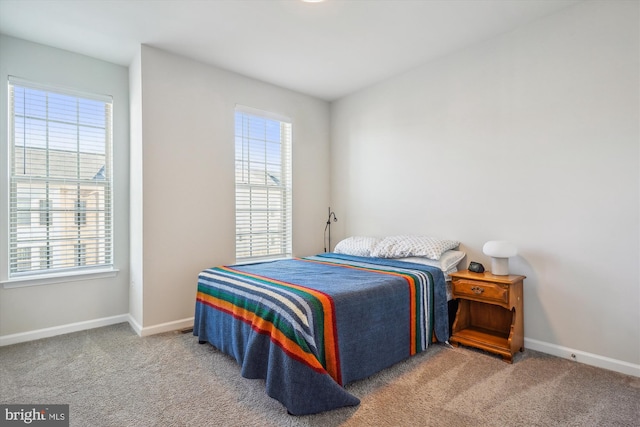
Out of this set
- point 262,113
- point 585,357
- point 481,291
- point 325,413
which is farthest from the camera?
point 262,113

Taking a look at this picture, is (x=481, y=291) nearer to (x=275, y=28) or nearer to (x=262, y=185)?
(x=262, y=185)

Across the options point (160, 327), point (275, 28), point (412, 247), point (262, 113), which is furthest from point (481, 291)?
point (262, 113)

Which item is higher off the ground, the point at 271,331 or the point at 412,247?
the point at 412,247

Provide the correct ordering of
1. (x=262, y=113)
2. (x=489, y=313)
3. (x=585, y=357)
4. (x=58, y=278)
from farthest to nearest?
(x=262, y=113)
(x=58, y=278)
(x=489, y=313)
(x=585, y=357)

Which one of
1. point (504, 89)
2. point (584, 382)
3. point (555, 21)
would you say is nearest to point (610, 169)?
point (504, 89)

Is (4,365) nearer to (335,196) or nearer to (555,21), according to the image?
(335,196)

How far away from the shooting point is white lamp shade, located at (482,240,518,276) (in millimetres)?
2621

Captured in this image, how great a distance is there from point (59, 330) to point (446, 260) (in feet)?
11.9

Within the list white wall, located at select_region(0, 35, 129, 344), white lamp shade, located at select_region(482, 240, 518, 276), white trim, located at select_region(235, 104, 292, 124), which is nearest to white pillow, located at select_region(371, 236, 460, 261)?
white lamp shade, located at select_region(482, 240, 518, 276)

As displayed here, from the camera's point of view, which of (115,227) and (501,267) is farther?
(115,227)

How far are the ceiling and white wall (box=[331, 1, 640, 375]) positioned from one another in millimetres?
305

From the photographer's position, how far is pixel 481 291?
2.62m

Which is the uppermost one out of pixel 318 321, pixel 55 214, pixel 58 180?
pixel 58 180

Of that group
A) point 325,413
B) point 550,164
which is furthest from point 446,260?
point 325,413
